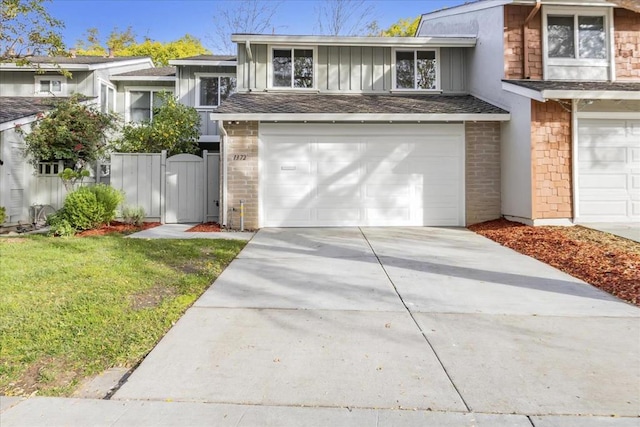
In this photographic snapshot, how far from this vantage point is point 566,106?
9.70 m

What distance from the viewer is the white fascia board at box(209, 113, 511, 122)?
9.98m

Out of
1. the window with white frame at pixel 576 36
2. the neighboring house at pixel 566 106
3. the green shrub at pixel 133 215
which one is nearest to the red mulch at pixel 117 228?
the green shrub at pixel 133 215

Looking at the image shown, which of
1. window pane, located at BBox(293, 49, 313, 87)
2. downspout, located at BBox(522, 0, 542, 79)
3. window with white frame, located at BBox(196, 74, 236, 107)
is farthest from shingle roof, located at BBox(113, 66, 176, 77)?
downspout, located at BBox(522, 0, 542, 79)

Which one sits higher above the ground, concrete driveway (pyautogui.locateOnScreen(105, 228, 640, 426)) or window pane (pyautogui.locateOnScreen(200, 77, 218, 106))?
window pane (pyautogui.locateOnScreen(200, 77, 218, 106))

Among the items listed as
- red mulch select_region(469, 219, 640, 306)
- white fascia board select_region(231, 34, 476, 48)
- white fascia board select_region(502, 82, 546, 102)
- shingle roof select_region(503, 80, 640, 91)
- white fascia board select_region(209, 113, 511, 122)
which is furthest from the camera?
white fascia board select_region(231, 34, 476, 48)

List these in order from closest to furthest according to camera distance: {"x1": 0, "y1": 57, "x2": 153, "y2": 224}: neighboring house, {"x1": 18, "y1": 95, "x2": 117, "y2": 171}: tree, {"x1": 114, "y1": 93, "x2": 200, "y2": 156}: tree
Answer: {"x1": 0, "y1": 57, "x2": 153, "y2": 224}: neighboring house → {"x1": 18, "y1": 95, "x2": 117, "y2": 171}: tree → {"x1": 114, "y1": 93, "x2": 200, "y2": 156}: tree

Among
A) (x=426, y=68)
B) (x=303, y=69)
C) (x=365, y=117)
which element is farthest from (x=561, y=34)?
(x=303, y=69)

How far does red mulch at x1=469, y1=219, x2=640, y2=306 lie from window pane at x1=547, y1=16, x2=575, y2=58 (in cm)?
494

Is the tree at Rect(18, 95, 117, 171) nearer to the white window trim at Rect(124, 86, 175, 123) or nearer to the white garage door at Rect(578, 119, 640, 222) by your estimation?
the white window trim at Rect(124, 86, 175, 123)

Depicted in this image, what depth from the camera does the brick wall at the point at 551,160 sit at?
31.3ft

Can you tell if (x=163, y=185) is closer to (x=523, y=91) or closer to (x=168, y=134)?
(x=168, y=134)

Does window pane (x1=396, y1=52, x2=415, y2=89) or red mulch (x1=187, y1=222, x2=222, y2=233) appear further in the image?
window pane (x1=396, y1=52, x2=415, y2=89)

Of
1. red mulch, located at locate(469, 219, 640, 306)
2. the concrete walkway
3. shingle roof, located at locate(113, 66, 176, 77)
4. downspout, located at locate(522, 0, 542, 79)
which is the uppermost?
shingle roof, located at locate(113, 66, 176, 77)

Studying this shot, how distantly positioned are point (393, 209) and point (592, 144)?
16.3 ft
